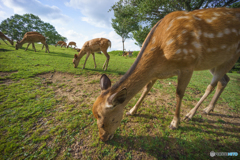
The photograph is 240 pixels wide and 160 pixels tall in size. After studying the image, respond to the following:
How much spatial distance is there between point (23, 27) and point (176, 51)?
57.7 meters

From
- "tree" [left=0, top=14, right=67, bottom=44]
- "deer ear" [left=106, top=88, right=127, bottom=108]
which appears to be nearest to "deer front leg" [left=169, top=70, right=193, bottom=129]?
"deer ear" [left=106, top=88, right=127, bottom=108]

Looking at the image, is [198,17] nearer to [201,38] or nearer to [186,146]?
[201,38]

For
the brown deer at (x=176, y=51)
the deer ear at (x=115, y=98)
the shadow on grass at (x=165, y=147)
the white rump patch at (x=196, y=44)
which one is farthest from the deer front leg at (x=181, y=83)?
the deer ear at (x=115, y=98)

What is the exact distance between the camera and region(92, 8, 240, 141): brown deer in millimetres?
1942

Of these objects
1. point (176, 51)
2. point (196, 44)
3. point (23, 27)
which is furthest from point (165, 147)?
point (23, 27)

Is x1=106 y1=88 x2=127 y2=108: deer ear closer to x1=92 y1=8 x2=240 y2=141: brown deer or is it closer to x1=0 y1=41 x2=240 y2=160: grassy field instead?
x1=92 y1=8 x2=240 y2=141: brown deer

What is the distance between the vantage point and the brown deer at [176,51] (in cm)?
194

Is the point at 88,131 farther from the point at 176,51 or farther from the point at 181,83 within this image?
the point at 176,51

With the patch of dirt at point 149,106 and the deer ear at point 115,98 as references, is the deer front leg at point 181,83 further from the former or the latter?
the deer ear at point 115,98

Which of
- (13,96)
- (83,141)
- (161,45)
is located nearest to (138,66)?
(161,45)

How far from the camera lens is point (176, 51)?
204cm

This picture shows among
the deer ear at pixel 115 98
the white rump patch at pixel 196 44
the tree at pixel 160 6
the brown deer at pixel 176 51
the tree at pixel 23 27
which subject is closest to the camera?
the deer ear at pixel 115 98

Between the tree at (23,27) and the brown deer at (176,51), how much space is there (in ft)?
166

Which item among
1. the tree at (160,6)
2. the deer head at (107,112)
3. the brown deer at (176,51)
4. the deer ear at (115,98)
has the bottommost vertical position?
the deer head at (107,112)
